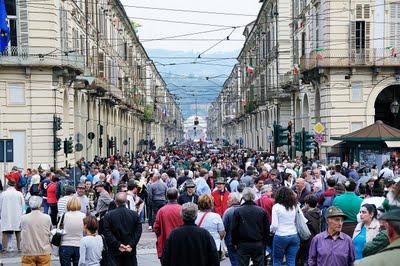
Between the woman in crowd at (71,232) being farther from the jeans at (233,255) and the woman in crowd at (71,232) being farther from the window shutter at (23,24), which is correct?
the window shutter at (23,24)

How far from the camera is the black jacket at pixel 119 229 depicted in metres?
10.0

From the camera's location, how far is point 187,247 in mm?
8125

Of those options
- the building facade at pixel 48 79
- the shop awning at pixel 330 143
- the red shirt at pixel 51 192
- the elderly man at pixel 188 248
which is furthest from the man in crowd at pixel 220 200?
the shop awning at pixel 330 143

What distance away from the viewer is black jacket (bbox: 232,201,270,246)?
10469 mm

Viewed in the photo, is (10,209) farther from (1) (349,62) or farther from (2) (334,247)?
(1) (349,62)

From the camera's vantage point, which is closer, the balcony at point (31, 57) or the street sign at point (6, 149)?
the street sign at point (6, 149)

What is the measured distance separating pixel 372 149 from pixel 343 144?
394 cm

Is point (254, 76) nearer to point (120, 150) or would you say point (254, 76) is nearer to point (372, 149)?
point (120, 150)

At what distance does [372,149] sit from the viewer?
2873 cm

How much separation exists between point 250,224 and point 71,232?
281cm

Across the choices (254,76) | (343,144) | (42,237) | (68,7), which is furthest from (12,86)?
(254,76)

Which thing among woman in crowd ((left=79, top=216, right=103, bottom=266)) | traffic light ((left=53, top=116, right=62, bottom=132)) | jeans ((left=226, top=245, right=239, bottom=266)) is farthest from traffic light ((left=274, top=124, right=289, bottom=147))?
traffic light ((left=53, top=116, right=62, bottom=132))

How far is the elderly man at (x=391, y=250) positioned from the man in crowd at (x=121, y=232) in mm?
6286

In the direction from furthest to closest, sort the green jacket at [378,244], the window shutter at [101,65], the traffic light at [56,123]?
the window shutter at [101,65]
the traffic light at [56,123]
the green jacket at [378,244]
